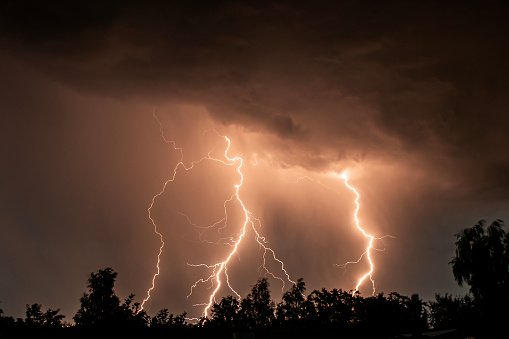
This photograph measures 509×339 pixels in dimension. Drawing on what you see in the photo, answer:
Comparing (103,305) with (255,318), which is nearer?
(103,305)

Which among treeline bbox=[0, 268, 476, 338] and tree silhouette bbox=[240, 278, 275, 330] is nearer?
treeline bbox=[0, 268, 476, 338]

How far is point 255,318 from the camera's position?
2938cm

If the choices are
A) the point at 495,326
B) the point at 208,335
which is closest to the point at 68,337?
the point at 208,335

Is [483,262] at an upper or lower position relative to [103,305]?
upper

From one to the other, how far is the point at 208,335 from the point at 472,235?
70.8 ft

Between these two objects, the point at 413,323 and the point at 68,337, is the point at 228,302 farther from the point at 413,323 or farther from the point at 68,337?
the point at 68,337

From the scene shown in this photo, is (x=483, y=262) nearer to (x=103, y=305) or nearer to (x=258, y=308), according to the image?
(x=258, y=308)

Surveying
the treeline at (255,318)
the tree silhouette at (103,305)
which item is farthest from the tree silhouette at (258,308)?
the tree silhouette at (103,305)

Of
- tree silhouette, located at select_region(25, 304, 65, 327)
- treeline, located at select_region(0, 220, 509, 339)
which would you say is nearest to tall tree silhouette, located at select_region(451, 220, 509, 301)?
treeline, located at select_region(0, 220, 509, 339)

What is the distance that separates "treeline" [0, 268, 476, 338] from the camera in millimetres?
16094

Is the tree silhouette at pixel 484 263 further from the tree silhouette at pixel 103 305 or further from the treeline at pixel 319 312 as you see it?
the tree silhouette at pixel 103 305

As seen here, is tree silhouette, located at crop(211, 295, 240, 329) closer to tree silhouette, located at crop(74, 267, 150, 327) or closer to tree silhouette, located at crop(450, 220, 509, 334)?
tree silhouette, located at crop(74, 267, 150, 327)

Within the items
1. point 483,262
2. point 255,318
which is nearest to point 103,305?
point 255,318

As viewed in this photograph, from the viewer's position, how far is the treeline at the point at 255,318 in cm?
1609
